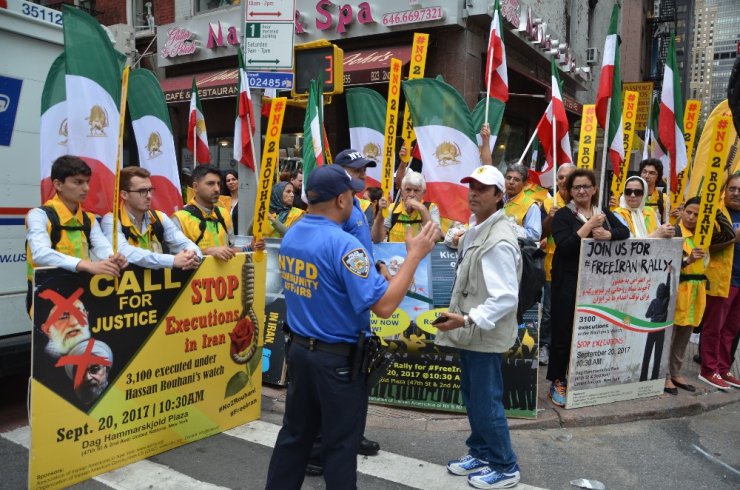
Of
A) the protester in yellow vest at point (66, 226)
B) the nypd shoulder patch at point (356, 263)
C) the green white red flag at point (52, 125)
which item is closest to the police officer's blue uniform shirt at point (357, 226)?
the nypd shoulder patch at point (356, 263)

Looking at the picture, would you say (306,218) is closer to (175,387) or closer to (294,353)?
(294,353)

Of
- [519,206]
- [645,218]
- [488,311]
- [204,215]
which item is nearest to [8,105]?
[204,215]

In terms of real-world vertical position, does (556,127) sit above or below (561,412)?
above

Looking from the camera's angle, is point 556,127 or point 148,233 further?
point 556,127

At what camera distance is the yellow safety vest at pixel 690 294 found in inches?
218

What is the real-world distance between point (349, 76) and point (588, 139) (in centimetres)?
746

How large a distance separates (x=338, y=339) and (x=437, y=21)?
10658 millimetres

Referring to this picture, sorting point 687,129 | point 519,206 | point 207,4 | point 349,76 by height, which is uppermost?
point 207,4

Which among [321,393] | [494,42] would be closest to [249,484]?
[321,393]

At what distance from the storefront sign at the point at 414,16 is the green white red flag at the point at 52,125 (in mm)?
8922

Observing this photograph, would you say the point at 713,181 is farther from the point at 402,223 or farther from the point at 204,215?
the point at 204,215

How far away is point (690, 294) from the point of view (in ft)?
18.2

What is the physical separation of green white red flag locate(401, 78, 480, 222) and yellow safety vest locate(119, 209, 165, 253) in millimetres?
2367

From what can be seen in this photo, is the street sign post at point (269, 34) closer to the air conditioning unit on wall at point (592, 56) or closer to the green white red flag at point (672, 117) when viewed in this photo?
the green white red flag at point (672, 117)
